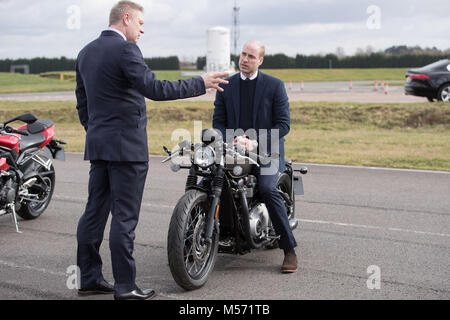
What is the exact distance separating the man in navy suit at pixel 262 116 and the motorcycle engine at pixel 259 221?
0.35 ft

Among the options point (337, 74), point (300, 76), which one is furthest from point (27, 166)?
point (337, 74)

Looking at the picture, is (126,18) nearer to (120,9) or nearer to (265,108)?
(120,9)

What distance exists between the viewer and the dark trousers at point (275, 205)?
553cm

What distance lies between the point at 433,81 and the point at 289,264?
1598 centimetres

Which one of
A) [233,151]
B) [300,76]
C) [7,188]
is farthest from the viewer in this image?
[300,76]

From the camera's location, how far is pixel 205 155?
5.09m

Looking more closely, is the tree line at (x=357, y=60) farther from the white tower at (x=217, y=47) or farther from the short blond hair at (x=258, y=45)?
the short blond hair at (x=258, y=45)

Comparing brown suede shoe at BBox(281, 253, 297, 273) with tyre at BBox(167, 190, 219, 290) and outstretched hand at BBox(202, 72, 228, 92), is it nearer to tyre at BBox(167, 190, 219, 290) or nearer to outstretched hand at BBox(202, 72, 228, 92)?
tyre at BBox(167, 190, 219, 290)

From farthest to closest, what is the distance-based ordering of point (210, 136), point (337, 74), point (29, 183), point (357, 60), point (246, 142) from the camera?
point (357, 60) → point (337, 74) → point (29, 183) → point (246, 142) → point (210, 136)

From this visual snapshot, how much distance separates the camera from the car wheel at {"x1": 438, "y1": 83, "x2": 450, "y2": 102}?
19984mm

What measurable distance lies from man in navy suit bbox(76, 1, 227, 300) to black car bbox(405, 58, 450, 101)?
655 inches

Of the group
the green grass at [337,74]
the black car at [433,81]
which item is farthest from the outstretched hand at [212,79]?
the green grass at [337,74]

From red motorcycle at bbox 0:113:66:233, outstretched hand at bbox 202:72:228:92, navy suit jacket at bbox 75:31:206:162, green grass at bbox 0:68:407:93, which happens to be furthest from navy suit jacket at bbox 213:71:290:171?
green grass at bbox 0:68:407:93
